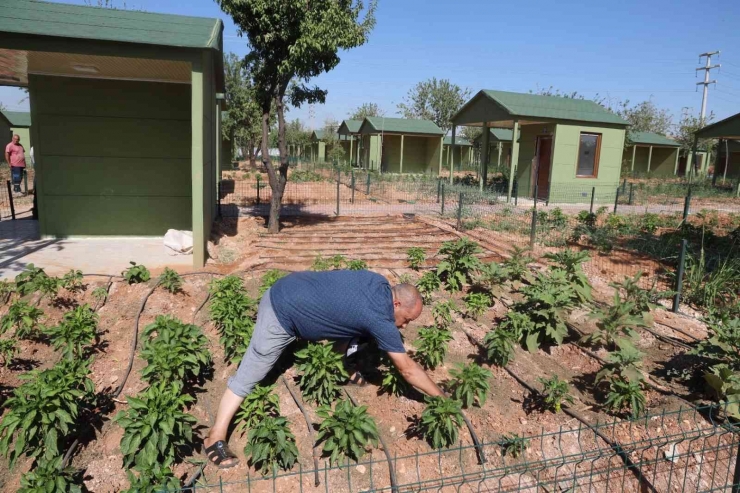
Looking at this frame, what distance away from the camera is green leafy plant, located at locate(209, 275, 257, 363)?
495cm

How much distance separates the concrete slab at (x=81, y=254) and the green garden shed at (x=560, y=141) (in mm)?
12559

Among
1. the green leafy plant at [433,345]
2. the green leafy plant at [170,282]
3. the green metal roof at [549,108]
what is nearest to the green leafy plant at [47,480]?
the green leafy plant at [433,345]

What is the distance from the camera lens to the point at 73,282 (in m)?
6.32

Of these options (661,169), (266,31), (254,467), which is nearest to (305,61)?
(266,31)

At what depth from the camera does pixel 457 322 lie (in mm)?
6309

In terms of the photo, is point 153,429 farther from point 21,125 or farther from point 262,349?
point 21,125

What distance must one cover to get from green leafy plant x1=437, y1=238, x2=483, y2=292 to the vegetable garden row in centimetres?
32

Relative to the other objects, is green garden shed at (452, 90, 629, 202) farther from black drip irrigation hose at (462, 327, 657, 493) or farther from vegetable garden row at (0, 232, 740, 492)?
black drip irrigation hose at (462, 327, 657, 493)

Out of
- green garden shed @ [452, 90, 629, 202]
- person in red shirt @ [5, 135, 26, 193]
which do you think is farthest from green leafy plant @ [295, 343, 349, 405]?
green garden shed @ [452, 90, 629, 202]

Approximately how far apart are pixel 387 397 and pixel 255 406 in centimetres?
121

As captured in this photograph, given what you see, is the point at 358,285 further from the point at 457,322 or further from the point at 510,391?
the point at 457,322

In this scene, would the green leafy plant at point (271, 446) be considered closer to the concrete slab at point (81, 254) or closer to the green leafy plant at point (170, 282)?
the green leafy plant at point (170, 282)

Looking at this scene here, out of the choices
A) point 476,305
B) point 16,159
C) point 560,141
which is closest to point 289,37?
point 476,305

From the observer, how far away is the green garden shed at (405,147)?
31891 mm
